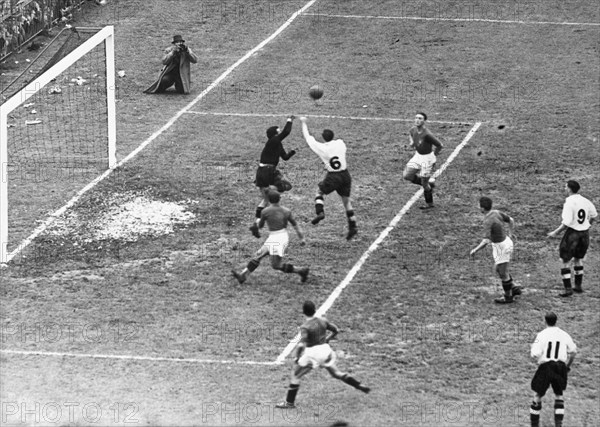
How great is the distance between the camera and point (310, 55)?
40.5 metres

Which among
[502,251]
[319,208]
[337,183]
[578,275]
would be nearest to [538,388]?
[502,251]

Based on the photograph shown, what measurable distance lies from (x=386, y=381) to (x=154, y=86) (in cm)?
1723

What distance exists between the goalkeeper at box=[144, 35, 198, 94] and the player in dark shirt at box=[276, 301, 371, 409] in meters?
17.0

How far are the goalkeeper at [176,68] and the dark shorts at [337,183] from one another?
35.1 feet

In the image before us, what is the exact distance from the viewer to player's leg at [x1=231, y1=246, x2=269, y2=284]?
25.5 metres

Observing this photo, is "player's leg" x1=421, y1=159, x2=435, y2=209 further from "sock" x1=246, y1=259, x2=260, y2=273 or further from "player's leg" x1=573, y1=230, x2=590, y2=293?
"sock" x1=246, y1=259, x2=260, y2=273

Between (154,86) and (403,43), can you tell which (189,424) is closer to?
(154,86)

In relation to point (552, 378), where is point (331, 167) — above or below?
above

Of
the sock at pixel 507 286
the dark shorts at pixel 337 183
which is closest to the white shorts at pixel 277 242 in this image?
the dark shorts at pixel 337 183

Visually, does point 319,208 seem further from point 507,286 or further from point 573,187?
point 573,187

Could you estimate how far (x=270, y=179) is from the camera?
2841 cm

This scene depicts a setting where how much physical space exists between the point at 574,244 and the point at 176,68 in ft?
49.6

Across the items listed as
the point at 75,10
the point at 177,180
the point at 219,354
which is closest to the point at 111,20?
the point at 75,10

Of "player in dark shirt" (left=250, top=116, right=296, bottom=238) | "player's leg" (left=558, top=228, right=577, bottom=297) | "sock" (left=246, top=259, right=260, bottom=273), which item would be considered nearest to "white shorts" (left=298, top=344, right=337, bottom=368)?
"sock" (left=246, top=259, right=260, bottom=273)
